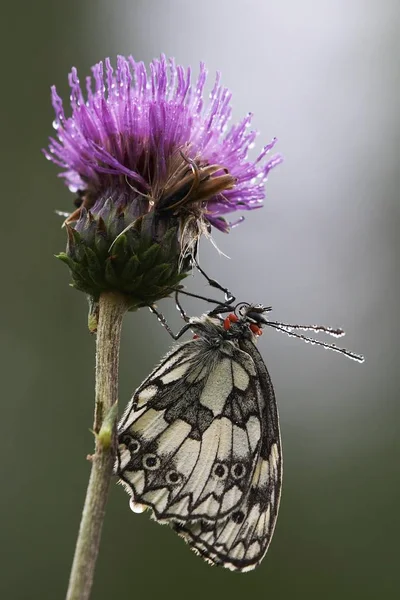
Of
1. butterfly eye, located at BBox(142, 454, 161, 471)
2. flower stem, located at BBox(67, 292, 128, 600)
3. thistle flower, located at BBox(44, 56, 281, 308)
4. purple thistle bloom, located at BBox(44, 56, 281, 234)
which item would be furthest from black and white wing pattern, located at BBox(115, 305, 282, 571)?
purple thistle bloom, located at BBox(44, 56, 281, 234)

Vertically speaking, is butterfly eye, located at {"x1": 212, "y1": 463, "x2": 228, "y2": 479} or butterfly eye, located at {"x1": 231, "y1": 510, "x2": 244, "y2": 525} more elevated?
butterfly eye, located at {"x1": 212, "y1": 463, "x2": 228, "y2": 479}

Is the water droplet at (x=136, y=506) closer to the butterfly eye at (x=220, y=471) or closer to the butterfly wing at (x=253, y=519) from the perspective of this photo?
the butterfly wing at (x=253, y=519)

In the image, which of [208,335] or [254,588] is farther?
[254,588]

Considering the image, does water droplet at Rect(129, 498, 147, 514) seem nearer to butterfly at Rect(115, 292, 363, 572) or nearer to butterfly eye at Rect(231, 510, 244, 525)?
butterfly at Rect(115, 292, 363, 572)

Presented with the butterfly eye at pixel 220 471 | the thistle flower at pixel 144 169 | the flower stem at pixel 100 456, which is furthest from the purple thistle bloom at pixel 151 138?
the butterfly eye at pixel 220 471

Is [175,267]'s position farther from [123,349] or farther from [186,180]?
[123,349]

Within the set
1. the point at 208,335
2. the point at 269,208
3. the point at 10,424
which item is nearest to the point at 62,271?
the point at 10,424
